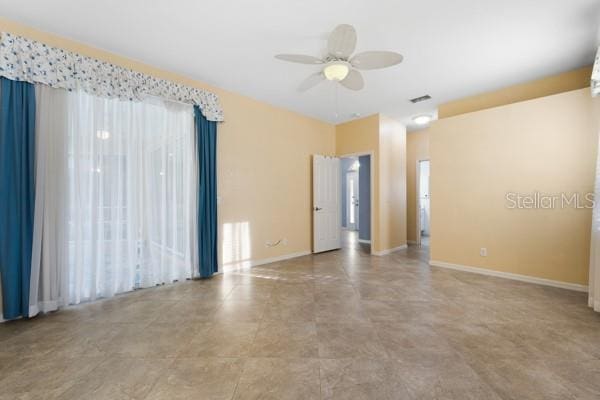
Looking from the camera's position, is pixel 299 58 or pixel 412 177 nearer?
pixel 299 58

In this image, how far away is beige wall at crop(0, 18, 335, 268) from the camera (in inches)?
158

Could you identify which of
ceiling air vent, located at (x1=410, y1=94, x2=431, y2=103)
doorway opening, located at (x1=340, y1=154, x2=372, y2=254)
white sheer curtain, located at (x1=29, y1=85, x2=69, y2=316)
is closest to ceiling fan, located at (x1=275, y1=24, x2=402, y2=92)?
ceiling air vent, located at (x1=410, y1=94, x2=431, y2=103)

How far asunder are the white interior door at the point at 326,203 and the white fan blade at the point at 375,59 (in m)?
2.86

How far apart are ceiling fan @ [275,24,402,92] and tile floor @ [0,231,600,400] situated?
246 cm

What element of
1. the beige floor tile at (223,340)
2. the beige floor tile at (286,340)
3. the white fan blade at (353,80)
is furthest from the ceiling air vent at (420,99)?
the beige floor tile at (223,340)

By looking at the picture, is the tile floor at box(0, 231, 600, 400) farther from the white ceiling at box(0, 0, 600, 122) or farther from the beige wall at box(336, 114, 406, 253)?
the white ceiling at box(0, 0, 600, 122)

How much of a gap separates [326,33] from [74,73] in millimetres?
2674

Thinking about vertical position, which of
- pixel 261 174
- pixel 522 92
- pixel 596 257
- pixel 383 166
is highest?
pixel 522 92

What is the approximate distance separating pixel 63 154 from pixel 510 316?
4753 mm

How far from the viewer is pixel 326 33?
257 cm

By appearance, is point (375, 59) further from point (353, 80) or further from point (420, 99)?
point (420, 99)

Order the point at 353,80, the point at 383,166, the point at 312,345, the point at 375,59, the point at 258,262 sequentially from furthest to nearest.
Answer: the point at 383,166, the point at 258,262, the point at 353,80, the point at 375,59, the point at 312,345

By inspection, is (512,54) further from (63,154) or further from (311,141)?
(63,154)

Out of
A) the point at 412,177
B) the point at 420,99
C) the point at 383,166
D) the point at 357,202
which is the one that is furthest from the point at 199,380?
the point at 357,202
